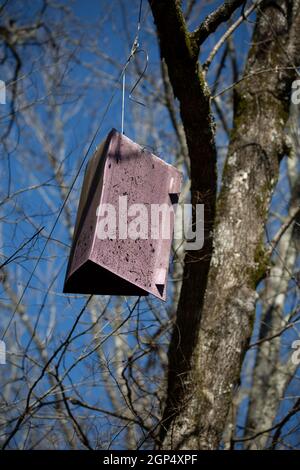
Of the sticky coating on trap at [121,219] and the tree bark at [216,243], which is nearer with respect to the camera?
the sticky coating on trap at [121,219]

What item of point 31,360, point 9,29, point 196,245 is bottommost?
point 31,360

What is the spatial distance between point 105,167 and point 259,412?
3.89 meters

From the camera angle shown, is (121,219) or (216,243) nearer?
(121,219)

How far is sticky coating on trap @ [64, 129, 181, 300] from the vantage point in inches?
111

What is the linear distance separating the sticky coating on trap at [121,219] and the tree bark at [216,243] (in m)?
0.50

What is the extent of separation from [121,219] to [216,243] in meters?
1.09

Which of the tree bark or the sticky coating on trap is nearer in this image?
the sticky coating on trap

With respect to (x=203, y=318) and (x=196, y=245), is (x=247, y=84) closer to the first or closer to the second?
(x=196, y=245)

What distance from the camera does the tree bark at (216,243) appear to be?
3.38m

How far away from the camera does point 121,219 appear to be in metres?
2.85

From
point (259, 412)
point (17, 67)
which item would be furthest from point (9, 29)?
point (259, 412)

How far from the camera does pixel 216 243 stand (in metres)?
→ 3.83

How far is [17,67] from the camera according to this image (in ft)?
17.6

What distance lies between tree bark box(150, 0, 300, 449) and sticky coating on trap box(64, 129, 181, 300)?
1.65 feet
